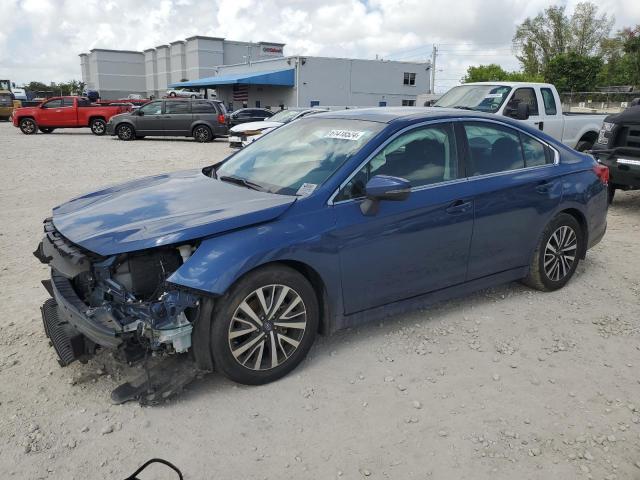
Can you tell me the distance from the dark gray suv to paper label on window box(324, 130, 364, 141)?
60.0 feet

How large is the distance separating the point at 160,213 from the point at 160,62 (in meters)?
91.4

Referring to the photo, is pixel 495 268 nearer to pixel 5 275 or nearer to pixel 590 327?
pixel 590 327

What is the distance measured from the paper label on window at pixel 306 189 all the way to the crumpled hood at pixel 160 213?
9 centimetres

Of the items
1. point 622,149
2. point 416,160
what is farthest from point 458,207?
point 622,149

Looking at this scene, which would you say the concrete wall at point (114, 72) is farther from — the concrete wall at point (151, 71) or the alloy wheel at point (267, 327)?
the alloy wheel at point (267, 327)

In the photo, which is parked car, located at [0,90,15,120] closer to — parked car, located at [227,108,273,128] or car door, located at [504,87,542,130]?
parked car, located at [227,108,273,128]

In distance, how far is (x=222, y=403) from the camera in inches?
129

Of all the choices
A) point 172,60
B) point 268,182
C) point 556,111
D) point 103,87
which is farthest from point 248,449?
point 103,87

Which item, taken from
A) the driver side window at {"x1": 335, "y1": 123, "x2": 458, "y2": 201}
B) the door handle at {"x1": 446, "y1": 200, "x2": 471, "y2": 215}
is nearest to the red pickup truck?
the driver side window at {"x1": 335, "y1": 123, "x2": 458, "y2": 201}

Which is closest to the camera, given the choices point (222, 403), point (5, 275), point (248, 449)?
point (248, 449)

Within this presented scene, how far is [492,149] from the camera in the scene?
4469mm

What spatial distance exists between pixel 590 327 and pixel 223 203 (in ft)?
9.86

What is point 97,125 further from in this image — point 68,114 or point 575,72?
point 575,72

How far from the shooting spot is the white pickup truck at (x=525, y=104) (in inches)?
400
